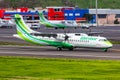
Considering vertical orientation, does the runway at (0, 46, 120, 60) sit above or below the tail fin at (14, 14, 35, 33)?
below

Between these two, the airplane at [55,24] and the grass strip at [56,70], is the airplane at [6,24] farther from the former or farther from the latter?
the grass strip at [56,70]

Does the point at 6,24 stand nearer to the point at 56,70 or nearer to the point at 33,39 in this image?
the point at 33,39

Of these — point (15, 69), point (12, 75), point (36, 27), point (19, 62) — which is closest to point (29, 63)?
point (19, 62)

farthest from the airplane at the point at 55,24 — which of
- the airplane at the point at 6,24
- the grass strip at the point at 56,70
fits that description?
the grass strip at the point at 56,70

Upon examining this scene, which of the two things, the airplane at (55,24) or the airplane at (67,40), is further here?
the airplane at (55,24)

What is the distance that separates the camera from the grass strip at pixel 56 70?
124ft

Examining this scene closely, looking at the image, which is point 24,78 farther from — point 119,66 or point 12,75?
point 119,66

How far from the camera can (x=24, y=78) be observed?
3703 centimetres

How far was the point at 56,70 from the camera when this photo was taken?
1692 inches

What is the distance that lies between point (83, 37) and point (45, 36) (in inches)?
228

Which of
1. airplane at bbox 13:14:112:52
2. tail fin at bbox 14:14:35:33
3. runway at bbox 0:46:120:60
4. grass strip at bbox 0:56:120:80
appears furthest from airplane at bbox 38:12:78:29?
grass strip at bbox 0:56:120:80

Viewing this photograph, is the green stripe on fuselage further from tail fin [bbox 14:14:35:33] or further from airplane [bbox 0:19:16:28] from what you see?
airplane [bbox 0:19:16:28]

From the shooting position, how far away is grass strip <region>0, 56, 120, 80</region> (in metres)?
37.9

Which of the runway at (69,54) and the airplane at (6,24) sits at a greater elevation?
the runway at (69,54)
